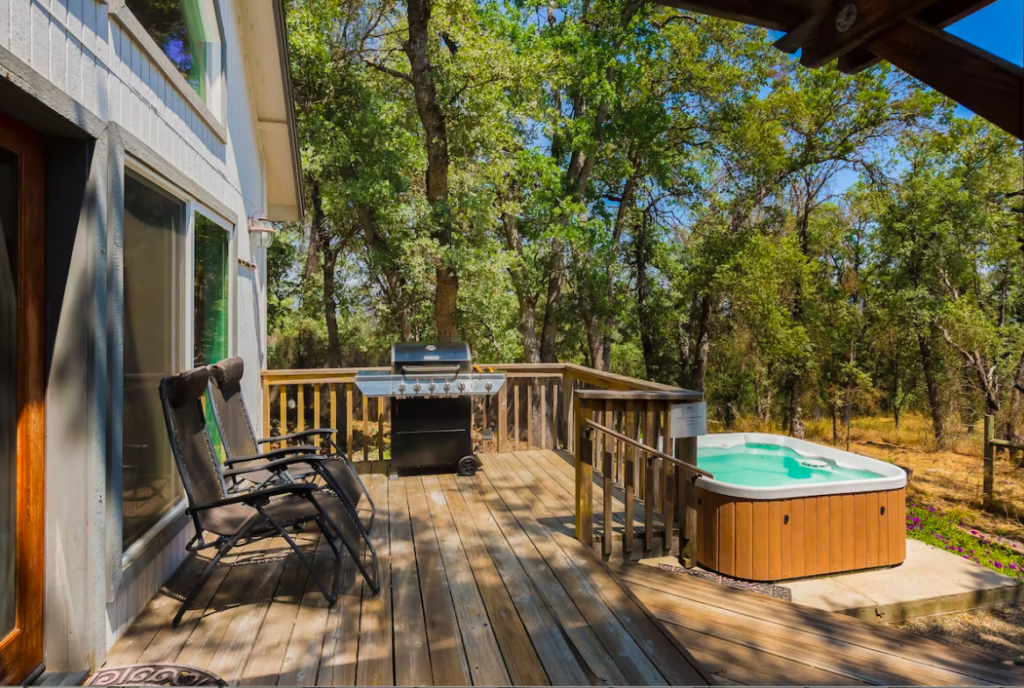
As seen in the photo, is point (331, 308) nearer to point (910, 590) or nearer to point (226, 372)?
point (226, 372)

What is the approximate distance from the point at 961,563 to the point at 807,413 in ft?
41.4

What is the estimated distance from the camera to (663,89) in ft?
45.6

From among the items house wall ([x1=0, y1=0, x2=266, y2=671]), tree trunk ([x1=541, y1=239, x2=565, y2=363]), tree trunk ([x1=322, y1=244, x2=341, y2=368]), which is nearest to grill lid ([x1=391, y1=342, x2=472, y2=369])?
house wall ([x1=0, y1=0, x2=266, y2=671])

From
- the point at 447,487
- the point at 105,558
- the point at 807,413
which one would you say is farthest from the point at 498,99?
the point at 807,413

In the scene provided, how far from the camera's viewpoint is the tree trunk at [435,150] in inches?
360

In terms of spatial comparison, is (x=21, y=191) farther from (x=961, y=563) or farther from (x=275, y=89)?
(x=961, y=563)

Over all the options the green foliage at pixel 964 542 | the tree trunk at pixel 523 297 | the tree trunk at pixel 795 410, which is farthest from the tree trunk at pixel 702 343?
the green foliage at pixel 964 542

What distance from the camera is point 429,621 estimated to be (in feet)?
8.70

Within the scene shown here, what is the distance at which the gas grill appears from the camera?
4.77 m

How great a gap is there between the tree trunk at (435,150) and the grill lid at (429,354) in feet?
16.6

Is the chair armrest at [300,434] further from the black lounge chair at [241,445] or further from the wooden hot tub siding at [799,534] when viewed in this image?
the wooden hot tub siding at [799,534]

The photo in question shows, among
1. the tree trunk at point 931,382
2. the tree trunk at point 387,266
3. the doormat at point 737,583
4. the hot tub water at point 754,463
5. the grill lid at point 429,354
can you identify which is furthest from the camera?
the tree trunk at point 931,382

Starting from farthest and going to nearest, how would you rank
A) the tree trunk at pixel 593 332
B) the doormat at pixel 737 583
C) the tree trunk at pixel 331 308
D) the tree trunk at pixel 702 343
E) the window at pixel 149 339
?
the tree trunk at pixel 702 343
the tree trunk at pixel 331 308
the tree trunk at pixel 593 332
the doormat at pixel 737 583
the window at pixel 149 339

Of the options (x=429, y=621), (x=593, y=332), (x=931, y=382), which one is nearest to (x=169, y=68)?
(x=429, y=621)
